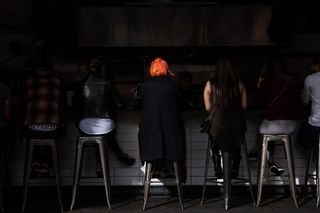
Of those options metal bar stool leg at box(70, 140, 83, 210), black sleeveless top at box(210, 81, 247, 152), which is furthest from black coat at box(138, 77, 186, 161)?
metal bar stool leg at box(70, 140, 83, 210)

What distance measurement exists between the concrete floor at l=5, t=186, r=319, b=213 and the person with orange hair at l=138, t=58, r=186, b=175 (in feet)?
2.26

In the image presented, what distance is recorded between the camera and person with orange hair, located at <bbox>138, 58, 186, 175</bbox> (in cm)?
768

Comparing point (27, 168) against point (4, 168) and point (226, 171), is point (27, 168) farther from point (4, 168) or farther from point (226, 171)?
point (226, 171)

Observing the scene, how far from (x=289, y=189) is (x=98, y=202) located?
7.75 feet

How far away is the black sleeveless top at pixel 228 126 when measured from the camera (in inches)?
306

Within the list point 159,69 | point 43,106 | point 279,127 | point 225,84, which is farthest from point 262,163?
point 43,106

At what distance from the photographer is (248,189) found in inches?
344

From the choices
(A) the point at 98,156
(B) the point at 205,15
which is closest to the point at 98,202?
(A) the point at 98,156

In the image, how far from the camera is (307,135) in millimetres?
8062

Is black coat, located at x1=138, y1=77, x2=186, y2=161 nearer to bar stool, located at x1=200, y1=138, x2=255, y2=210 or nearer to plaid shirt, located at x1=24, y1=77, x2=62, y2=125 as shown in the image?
bar stool, located at x1=200, y1=138, x2=255, y2=210

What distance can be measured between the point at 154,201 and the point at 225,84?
1.72 meters

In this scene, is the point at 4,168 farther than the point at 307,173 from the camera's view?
Yes

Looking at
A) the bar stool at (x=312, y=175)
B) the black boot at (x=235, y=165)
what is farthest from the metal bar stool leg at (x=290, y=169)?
the black boot at (x=235, y=165)

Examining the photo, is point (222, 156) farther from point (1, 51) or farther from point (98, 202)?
point (1, 51)
